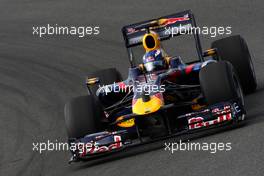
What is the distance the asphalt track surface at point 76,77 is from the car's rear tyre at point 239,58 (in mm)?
260

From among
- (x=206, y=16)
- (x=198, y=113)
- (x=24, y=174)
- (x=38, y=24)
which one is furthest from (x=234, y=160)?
(x=38, y=24)

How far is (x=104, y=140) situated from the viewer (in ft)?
36.2

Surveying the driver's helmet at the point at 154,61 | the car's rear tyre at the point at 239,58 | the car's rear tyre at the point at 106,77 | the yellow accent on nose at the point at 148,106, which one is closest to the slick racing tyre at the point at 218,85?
the yellow accent on nose at the point at 148,106

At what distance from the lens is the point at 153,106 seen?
1094cm

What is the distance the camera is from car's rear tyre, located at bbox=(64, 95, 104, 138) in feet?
37.1

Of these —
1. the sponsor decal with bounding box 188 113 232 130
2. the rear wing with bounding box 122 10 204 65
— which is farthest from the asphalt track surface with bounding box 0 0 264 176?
the rear wing with bounding box 122 10 204 65

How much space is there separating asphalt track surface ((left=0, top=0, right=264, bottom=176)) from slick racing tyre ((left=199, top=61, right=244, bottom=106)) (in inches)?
17.5

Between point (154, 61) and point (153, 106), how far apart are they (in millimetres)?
1684

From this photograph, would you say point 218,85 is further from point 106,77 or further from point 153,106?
point 106,77

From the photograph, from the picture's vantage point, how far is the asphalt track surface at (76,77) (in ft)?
31.6

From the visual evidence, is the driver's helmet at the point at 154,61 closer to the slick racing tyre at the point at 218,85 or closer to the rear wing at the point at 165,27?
the rear wing at the point at 165,27

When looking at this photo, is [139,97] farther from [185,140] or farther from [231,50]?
[231,50]

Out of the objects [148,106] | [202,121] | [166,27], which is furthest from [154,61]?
[202,121]

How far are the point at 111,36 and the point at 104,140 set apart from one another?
402 inches
